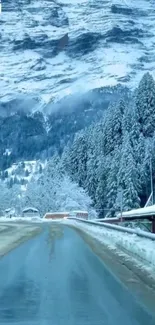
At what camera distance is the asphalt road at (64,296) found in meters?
9.51

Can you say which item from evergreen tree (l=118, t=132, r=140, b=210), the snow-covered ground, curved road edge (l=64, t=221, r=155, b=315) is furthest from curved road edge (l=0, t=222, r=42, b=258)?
evergreen tree (l=118, t=132, r=140, b=210)

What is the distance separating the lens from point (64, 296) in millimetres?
11719

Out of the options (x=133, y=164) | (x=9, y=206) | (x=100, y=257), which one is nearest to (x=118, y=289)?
(x=100, y=257)

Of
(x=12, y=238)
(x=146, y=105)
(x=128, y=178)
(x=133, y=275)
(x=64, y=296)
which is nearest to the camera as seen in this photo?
(x=64, y=296)

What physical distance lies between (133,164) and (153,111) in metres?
14.3

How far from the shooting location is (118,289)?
1259 centimetres

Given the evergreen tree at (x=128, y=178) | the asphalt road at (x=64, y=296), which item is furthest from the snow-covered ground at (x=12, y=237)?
the evergreen tree at (x=128, y=178)

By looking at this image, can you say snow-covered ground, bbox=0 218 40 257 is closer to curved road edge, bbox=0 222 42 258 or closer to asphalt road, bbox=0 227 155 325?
curved road edge, bbox=0 222 42 258

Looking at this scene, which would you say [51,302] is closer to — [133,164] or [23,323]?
[23,323]

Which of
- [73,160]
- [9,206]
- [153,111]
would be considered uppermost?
[153,111]

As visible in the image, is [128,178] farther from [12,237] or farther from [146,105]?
[12,237]

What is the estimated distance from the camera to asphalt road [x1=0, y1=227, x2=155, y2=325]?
9.51 meters

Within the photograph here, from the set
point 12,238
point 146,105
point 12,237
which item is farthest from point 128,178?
point 12,238

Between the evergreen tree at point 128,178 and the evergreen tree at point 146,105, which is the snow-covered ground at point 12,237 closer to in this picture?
the evergreen tree at point 128,178
